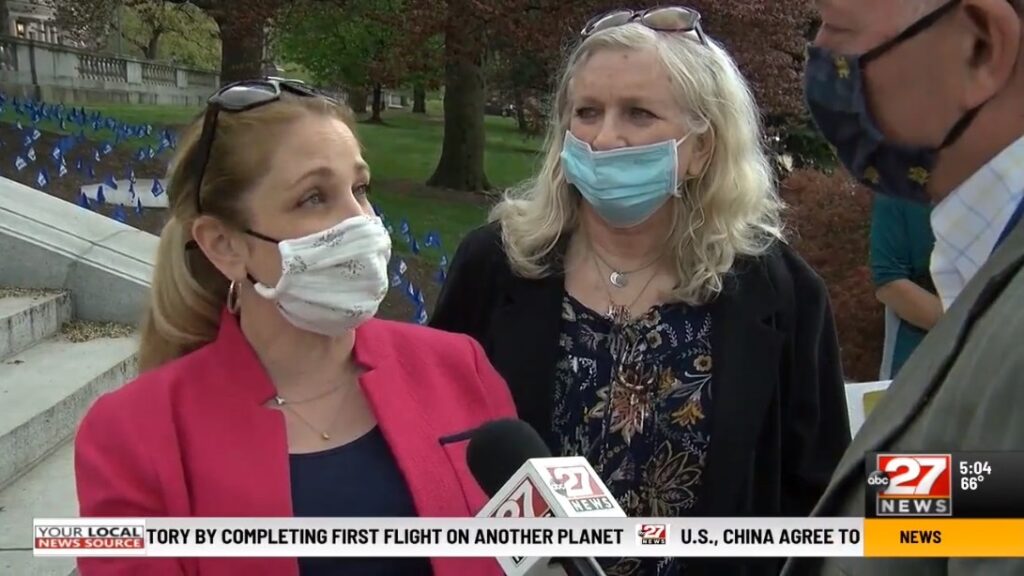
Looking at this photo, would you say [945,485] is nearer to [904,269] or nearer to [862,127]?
[862,127]

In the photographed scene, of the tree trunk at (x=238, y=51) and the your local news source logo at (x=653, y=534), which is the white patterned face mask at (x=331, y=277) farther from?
the tree trunk at (x=238, y=51)

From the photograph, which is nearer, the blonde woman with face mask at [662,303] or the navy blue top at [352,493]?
the navy blue top at [352,493]

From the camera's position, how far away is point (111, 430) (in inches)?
74.9

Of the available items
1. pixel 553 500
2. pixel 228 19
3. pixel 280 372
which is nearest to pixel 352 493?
pixel 280 372

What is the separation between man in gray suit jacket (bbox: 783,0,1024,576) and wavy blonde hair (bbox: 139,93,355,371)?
3.84ft

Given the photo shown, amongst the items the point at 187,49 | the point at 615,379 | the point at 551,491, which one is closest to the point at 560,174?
the point at 615,379

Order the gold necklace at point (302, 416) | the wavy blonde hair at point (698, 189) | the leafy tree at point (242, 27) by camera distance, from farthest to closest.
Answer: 1. the leafy tree at point (242, 27)
2. the wavy blonde hair at point (698, 189)
3. the gold necklace at point (302, 416)

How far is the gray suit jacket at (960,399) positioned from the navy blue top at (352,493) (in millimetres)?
956

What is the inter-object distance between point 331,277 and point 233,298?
0.92ft

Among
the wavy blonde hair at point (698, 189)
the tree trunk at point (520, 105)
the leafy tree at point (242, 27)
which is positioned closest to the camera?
the wavy blonde hair at point (698, 189)

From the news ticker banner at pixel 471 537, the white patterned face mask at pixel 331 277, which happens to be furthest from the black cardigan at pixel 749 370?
the white patterned face mask at pixel 331 277

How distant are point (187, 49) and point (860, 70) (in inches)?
2153

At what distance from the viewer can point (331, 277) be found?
82.4 inches

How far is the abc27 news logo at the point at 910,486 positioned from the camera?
1.15 meters
